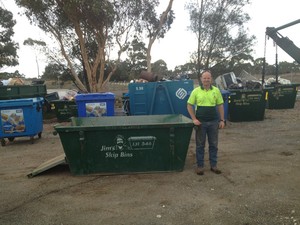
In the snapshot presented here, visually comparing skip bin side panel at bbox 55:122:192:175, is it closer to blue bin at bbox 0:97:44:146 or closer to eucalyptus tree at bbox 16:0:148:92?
blue bin at bbox 0:97:44:146

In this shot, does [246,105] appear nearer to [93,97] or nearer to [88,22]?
[93,97]

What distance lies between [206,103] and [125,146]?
1.59 metres

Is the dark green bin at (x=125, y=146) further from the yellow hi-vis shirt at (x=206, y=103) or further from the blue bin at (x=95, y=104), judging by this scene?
the blue bin at (x=95, y=104)

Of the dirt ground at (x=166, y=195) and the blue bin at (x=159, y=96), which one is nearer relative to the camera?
the dirt ground at (x=166, y=195)

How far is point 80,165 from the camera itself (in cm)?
555

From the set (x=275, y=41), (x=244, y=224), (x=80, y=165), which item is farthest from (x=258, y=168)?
(x=275, y=41)

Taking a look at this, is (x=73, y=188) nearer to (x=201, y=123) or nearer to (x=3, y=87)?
(x=201, y=123)

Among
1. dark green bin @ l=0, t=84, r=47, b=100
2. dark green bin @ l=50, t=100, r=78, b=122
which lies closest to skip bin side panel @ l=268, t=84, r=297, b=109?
dark green bin @ l=50, t=100, r=78, b=122

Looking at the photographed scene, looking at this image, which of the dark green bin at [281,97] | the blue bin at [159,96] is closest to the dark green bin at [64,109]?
the blue bin at [159,96]

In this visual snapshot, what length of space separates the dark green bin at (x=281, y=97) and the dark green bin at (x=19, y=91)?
11076 millimetres

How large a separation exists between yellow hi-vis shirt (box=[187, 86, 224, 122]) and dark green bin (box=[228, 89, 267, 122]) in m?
6.39

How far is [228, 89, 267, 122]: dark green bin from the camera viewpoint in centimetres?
1163

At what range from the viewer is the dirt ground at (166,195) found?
400 centimetres

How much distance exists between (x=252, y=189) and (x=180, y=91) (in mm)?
5882
